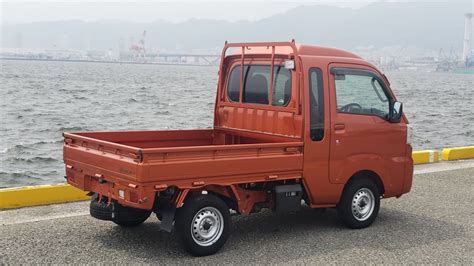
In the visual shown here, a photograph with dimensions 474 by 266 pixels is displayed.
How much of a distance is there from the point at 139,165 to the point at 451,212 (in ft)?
17.1

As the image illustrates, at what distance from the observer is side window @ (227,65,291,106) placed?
7.47 meters

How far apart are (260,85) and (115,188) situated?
2.44 metres

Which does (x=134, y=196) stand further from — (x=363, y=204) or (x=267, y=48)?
(x=363, y=204)

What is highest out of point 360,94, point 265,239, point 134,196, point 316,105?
point 360,94

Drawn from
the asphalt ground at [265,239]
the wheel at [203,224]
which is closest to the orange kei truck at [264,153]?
the wheel at [203,224]

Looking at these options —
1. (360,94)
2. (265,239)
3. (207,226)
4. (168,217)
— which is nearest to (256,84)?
(360,94)

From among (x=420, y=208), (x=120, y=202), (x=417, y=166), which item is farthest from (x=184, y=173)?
(x=417, y=166)

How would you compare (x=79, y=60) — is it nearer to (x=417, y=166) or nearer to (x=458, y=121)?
(x=458, y=121)

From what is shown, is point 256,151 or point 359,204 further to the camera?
point 359,204

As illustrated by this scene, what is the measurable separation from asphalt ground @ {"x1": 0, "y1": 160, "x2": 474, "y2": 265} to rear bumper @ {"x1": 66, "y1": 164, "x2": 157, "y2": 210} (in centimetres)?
64

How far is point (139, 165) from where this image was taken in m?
5.88

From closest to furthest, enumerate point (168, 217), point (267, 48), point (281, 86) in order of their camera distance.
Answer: point (168, 217) → point (281, 86) → point (267, 48)

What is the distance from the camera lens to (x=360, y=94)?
7812 mm

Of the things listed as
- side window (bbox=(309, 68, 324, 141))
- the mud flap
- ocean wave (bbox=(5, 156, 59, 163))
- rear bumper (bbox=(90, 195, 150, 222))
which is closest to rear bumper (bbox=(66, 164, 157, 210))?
rear bumper (bbox=(90, 195, 150, 222))
